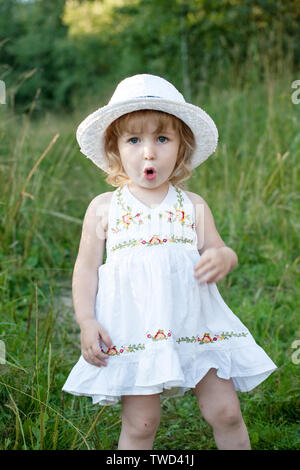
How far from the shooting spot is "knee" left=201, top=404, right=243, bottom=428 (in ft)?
5.09

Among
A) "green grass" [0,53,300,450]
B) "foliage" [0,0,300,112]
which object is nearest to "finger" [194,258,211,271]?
"green grass" [0,53,300,450]

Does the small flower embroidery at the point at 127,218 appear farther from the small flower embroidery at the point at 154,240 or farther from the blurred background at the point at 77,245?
the blurred background at the point at 77,245

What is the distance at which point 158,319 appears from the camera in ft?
4.87

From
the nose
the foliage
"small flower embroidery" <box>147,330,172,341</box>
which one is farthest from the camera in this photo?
the foliage

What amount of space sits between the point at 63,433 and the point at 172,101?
113cm

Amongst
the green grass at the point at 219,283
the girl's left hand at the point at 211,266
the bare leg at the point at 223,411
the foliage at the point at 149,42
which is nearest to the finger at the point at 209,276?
the girl's left hand at the point at 211,266

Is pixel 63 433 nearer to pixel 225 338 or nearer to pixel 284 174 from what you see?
pixel 225 338

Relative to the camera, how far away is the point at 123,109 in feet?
5.25

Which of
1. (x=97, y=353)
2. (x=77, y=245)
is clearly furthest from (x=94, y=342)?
(x=77, y=245)

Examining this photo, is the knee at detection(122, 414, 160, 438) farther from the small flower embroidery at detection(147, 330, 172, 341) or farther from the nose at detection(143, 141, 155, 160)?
the nose at detection(143, 141, 155, 160)

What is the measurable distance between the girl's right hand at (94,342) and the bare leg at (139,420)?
15 cm

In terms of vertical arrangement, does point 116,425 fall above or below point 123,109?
below

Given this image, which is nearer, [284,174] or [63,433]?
[63,433]
